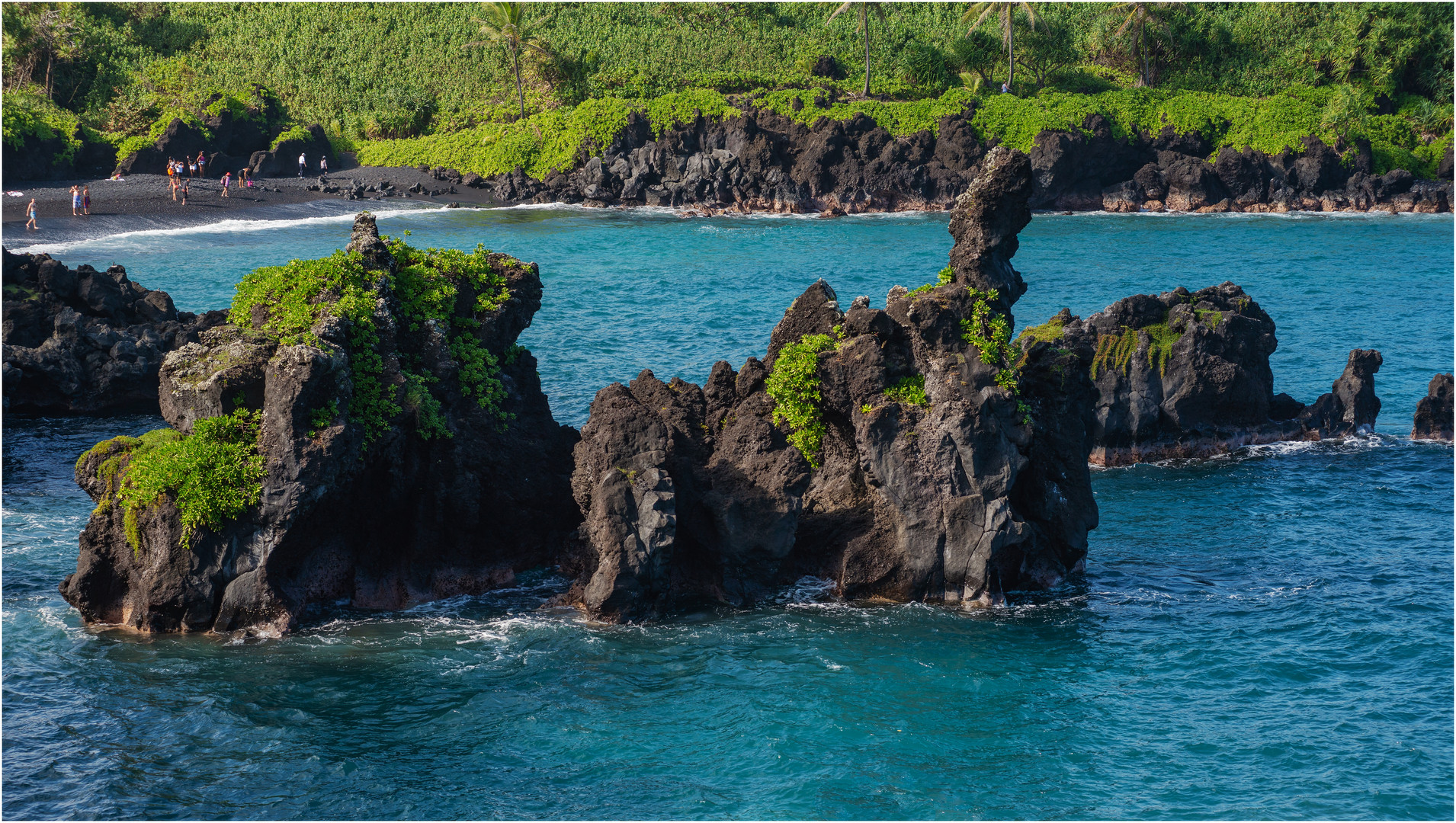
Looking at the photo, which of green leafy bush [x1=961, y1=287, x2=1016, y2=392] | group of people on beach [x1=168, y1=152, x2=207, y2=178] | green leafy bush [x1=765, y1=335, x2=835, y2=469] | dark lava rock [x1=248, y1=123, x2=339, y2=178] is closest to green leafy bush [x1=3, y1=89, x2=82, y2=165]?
group of people on beach [x1=168, y1=152, x2=207, y2=178]

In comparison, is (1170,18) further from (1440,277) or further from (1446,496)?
(1446,496)

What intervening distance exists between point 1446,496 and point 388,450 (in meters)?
30.6

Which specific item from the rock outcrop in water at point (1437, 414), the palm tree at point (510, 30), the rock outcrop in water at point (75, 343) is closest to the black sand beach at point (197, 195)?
the palm tree at point (510, 30)

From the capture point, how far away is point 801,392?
28.2 metres

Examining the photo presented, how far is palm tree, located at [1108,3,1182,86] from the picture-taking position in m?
102

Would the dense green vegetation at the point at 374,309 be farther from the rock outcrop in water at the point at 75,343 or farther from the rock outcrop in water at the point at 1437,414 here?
the rock outcrop in water at the point at 1437,414

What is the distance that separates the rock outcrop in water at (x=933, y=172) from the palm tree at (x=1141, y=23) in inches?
497

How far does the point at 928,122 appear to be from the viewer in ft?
305

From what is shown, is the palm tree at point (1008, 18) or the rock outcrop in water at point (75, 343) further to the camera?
the palm tree at point (1008, 18)

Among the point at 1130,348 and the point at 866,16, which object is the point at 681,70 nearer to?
the point at 866,16

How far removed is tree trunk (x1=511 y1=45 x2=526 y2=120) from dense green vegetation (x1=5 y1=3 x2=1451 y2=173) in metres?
0.44

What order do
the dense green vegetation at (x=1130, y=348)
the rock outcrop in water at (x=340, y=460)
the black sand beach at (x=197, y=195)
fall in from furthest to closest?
1. the black sand beach at (x=197, y=195)
2. the dense green vegetation at (x=1130, y=348)
3. the rock outcrop in water at (x=340, y=460)

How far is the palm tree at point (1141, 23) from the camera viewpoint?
102 m

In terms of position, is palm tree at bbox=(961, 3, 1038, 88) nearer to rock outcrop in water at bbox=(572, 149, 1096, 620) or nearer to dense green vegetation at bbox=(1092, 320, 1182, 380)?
dense green vegetation at bbox=(1092, 320, 1182, 380)
